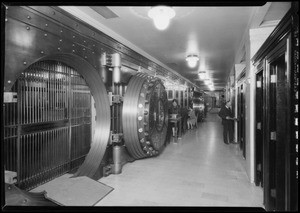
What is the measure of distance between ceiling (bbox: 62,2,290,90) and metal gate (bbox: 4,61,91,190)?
1.26 metres

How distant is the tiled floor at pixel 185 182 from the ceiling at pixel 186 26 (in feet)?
8.51

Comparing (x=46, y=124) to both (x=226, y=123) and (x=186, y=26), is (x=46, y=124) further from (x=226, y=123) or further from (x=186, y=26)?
(x=226, y=123)

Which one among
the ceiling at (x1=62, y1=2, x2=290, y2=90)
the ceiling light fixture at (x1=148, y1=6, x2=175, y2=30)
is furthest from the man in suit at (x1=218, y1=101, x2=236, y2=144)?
the ceiling light fixture at (x1=148, y1=6, x2=175, y2=30)

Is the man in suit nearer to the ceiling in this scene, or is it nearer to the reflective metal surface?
the ceiling

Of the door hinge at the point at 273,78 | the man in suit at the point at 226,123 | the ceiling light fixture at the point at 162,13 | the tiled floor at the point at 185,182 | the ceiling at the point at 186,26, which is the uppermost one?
the ceiling at the point at 186,26

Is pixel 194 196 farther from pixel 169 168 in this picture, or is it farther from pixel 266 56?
pixel 266 56

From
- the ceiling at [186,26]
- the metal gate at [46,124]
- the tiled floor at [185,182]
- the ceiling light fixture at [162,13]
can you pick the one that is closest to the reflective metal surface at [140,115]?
the tiled floor at [185,182]

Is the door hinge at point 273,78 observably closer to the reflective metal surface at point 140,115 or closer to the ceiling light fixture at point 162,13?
the ceiling light fixture at point 162,13

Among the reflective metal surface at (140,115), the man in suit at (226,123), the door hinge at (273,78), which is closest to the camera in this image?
the door hinge at (273,78)

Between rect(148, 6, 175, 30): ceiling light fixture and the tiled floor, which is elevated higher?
rect(148, 6, 175, 30): ceiling light fixture

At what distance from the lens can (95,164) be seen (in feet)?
12.1

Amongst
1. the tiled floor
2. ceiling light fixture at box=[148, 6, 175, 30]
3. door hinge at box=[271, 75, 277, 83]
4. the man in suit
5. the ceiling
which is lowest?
the tiled floor

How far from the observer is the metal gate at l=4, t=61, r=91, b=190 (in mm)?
2742

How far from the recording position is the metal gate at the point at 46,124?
2742 mm
